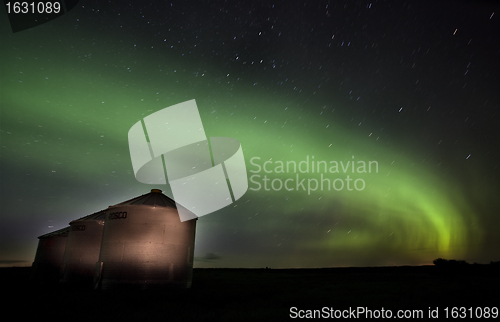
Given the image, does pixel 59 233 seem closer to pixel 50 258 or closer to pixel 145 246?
pixel 50 258

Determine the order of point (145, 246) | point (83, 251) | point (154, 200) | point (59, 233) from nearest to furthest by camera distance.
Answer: point (145, 246), point (154, 200), point (83, 251), point (59, 233)

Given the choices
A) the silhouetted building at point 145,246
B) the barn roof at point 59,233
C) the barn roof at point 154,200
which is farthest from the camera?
the barn roof at point 59,233

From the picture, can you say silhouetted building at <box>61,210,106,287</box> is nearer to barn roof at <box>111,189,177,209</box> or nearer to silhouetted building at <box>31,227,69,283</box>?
silhouetted building at <box>31,227,69,283</box>

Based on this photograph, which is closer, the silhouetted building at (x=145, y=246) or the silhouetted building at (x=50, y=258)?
the silhouetted building at (x=145, y=246)

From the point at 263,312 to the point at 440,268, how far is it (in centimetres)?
7284

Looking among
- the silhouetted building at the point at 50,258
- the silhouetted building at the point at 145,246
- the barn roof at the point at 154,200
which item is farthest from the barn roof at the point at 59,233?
the barn roof at the point at 154,200

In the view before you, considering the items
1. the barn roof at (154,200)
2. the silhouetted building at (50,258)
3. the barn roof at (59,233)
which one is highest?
the barn roof at (154,200)

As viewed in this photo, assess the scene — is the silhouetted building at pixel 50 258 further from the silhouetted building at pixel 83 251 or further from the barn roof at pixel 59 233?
the silhouetted building at pixel 83 251

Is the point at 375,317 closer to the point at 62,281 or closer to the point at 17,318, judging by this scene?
the point at 17,318

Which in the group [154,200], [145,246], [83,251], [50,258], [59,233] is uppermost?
[154,200]

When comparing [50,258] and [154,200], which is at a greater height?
[154,200]

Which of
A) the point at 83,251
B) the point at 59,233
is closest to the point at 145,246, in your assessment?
the point at 83,251

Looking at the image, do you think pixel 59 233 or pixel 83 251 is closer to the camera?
pixel 83 251

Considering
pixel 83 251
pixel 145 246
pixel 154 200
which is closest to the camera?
pixel 145 246
